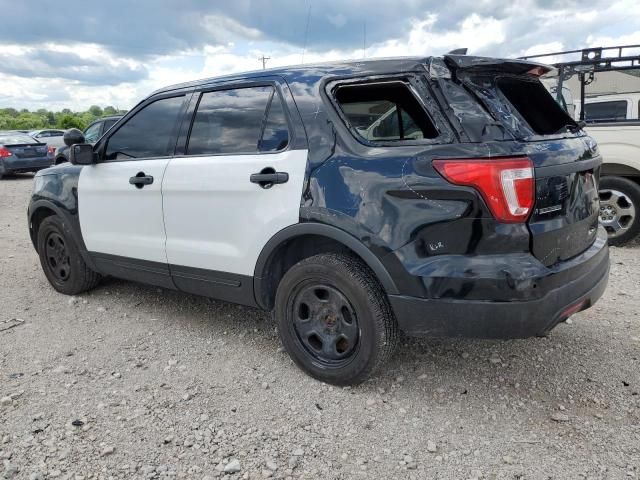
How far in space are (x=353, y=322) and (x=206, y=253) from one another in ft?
3.71

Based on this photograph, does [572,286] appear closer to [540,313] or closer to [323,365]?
[540,313]

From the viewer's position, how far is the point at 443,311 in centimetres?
258

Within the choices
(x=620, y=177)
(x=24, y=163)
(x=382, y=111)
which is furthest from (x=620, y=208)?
(x=24, y=163)

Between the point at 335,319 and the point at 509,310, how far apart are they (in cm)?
97

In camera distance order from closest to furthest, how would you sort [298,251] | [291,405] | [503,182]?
[503,182], [291,405], [298,251]

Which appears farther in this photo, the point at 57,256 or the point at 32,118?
the point at 32,118

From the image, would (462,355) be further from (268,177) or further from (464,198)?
(268,177)

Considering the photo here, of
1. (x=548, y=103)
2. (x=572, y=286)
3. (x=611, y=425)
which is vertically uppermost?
(x=548, y=103)

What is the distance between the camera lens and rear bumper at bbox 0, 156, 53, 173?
1515 cm

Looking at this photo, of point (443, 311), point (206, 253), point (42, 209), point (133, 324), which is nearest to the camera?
point (443, 311)

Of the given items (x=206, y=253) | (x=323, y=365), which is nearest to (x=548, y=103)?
(x=323, y=365)

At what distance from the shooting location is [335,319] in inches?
118

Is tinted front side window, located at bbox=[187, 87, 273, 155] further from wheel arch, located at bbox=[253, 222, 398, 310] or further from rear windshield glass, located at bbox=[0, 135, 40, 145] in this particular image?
rear windshield glass, located at bbox=[0, 135, 40, 145]

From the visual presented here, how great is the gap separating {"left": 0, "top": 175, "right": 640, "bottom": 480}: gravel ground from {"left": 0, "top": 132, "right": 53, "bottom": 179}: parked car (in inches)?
514
